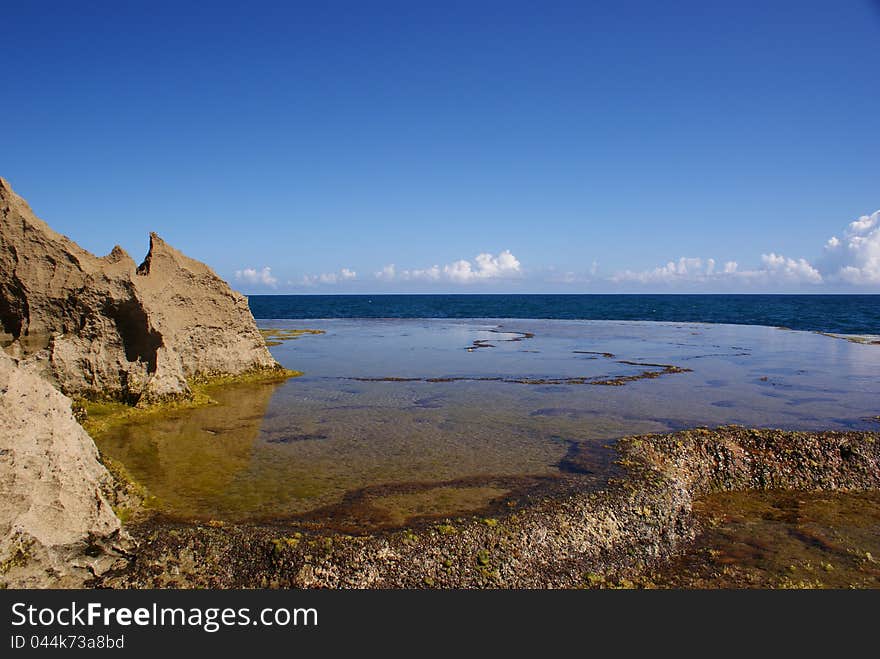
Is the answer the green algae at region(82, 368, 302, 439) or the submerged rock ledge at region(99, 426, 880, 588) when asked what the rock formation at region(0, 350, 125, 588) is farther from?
the green algae at region(82, 368, 302, 439)

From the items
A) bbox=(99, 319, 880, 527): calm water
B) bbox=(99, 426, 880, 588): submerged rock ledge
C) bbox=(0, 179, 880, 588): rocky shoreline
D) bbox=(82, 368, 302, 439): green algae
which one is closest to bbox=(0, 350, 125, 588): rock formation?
bbox=(0, 179, 880, 588): rocky shoreline

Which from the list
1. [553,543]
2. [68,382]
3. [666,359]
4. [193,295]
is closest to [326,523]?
[553,543]

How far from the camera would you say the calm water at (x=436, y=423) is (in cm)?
935

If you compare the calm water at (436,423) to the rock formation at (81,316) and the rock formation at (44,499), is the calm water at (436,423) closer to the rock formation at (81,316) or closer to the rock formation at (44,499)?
the rock formation at (44,499)

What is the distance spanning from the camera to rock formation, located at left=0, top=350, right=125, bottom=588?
235 inches

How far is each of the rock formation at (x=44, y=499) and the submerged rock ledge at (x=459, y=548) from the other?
413 millimetres

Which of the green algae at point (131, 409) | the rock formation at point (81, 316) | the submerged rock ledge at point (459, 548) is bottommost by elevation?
the submerged rock ledge at point (459, 548)

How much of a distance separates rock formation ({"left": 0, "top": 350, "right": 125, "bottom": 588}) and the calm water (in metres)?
1.75

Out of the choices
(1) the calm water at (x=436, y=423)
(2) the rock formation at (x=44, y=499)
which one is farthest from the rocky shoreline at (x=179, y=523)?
(1) the calm water at (x=436, y=423)

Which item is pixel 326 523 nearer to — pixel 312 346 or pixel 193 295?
pixel 193 295

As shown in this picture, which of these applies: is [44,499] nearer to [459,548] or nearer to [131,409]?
[459,548]

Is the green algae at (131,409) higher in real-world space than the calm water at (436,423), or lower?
higher

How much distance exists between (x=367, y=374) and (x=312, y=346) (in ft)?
46.3

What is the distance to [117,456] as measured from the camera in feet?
37.2
